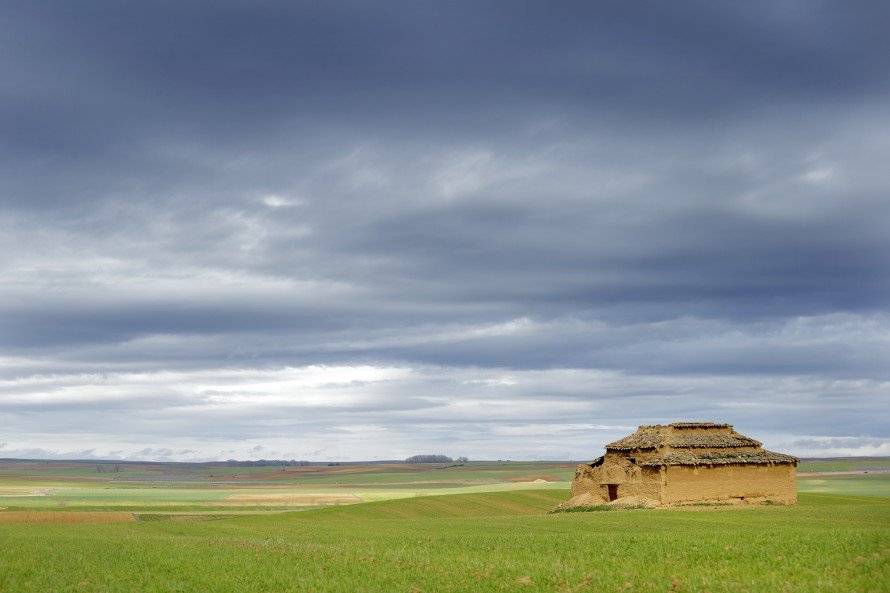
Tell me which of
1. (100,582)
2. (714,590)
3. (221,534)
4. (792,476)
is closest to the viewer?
(714,590)

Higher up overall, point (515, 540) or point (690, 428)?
point (690, 428)

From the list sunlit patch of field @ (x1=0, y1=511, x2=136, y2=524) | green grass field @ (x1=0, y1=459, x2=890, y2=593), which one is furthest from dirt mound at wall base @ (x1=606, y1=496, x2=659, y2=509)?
sunlit patch of field @ (x1=0, y1=511, x2=136, y2=524)

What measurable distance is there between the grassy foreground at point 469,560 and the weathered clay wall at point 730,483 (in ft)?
52.7

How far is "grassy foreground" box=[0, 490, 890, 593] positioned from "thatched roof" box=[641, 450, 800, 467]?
1611cm

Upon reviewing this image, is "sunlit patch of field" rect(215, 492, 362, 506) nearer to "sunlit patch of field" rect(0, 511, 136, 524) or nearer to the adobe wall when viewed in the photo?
"sunlit patch of field" rect(0, 511, 136, 524)

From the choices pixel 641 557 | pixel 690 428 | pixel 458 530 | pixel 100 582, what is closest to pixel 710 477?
pixel 690 428

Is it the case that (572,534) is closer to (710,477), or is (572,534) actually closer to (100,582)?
(100,582)

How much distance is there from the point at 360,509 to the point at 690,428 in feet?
89.8

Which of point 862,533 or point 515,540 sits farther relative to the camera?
point 515,540

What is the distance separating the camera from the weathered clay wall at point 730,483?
53469 millimetres

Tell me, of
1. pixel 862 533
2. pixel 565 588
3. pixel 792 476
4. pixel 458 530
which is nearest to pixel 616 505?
pixel 792 476

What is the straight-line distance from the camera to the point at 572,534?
31844mm

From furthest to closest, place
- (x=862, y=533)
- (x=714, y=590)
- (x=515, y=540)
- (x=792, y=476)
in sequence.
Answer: (x=792, y=476) → (x=515, y=540) → (x=862, y=533) → (x=714, y=590)

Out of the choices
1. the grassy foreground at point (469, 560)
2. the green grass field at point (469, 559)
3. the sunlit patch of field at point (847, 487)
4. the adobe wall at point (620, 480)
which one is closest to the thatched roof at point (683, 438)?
the adobe wall at point (620, 480)
